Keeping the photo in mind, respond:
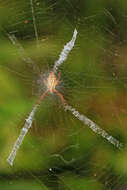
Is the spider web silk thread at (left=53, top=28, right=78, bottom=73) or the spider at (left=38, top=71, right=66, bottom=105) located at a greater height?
the spider web silk thread at (left=53, top=28, right=78, bottom=73)

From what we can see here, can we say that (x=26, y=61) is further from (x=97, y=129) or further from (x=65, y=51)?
(x=97, y=129)

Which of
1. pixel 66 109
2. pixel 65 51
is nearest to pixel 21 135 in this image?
pixel 66 109

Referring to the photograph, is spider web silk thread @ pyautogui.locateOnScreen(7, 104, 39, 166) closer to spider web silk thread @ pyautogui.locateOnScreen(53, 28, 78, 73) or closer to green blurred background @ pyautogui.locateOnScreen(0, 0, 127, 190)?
green blurred background @ pyautogui.locateOnScreen(0, 0, 127, 190)

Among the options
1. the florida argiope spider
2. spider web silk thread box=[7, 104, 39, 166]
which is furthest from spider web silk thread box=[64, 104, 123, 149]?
spider web silk thread box=[7, 104, 39, 166]

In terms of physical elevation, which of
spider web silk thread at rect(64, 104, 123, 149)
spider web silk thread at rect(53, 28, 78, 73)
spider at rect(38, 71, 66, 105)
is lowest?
spider web silk thread at rect(64, 104, 123, 149)

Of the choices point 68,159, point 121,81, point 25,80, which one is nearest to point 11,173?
point 68,159

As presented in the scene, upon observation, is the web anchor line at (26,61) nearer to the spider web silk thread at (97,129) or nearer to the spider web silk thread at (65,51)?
the spider web silk thread at (65,51)

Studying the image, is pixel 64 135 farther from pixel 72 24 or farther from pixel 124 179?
pixel 72 24

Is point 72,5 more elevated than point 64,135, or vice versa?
point 72,5
